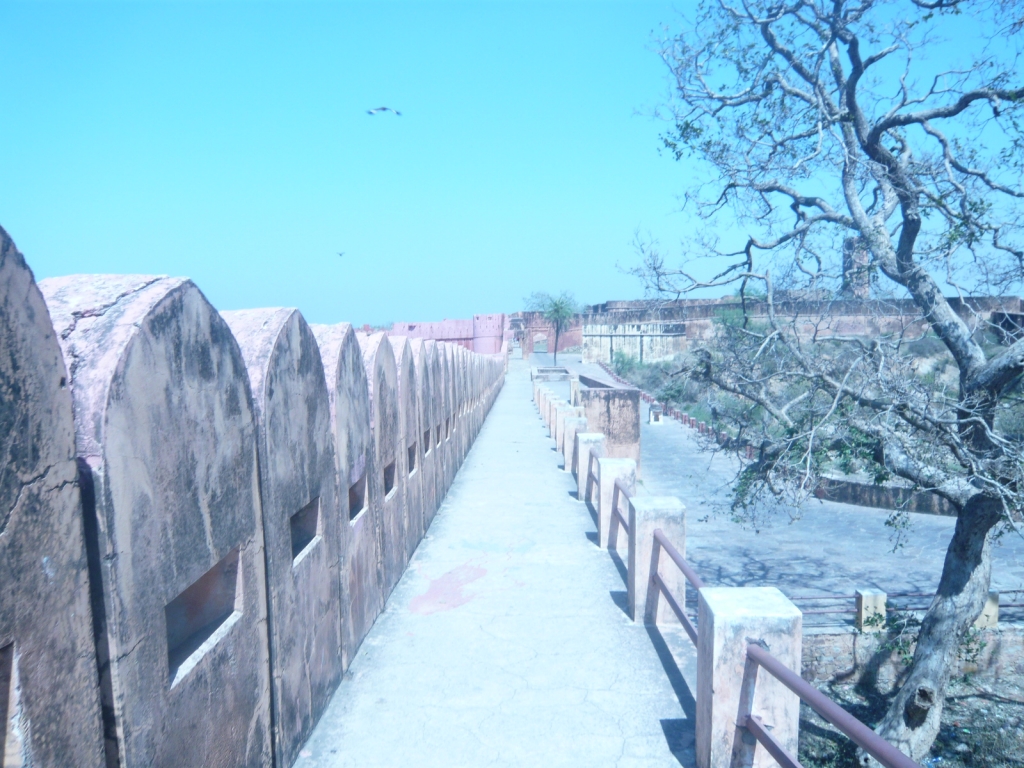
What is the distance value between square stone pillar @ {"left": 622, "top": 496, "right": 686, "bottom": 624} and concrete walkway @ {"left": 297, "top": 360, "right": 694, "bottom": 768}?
140 millimetres

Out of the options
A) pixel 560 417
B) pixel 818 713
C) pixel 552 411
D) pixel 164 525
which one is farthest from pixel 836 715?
pixel 552 411

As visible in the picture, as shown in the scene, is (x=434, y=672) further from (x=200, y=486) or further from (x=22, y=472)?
(x=22, y=472)

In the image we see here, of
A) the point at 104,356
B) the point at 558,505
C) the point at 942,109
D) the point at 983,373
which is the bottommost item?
the point at 558,505

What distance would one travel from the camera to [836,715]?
92.4 inches

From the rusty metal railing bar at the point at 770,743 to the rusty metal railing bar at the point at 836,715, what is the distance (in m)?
0.20

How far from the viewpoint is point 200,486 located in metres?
2.38

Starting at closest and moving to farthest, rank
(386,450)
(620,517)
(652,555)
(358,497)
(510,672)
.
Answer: (510,672) < (358,497) < (652,555) < (386,450) < (620,517)

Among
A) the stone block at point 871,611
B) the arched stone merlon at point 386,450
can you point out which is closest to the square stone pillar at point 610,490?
the arched stone merlon at point 386,450

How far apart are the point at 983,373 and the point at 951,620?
241 centimetres

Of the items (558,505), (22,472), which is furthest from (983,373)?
(22,472)

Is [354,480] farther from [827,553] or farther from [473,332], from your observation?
[473,332]

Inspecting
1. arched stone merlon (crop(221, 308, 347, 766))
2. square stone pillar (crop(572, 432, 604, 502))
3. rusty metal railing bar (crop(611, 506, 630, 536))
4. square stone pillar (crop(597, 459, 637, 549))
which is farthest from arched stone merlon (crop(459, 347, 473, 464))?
arched stone merlon (crop(221, 308, 347, 766))

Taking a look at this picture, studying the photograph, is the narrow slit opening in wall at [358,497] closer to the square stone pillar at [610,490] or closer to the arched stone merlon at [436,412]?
the square stone pillar at [610,490]

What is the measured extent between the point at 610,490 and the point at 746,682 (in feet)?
11.2
